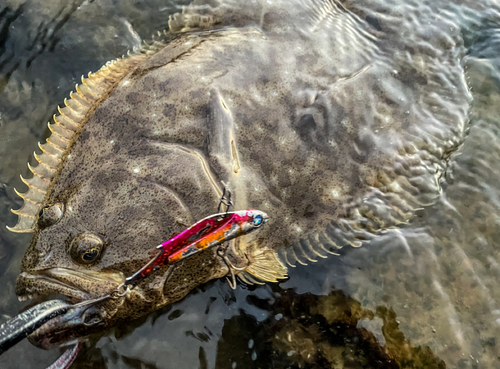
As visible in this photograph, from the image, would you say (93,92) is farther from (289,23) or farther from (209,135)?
(289,23)

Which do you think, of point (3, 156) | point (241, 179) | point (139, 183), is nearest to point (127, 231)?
point (139, 183)

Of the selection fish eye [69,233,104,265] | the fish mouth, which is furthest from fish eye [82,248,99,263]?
the fish mouth

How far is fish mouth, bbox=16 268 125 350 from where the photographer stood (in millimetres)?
2752

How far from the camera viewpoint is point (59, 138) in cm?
338

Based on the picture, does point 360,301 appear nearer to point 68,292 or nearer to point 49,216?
point 68,292

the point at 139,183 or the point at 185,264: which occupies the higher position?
the point at 139,183

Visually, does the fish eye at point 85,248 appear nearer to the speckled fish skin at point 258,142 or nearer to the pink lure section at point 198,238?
the speckled fish skin at point 258,142

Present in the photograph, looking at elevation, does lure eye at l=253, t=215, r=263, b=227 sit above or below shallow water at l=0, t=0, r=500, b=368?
above

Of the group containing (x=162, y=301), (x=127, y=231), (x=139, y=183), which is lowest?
(x=162, y=301)

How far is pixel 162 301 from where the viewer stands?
320 centimetres

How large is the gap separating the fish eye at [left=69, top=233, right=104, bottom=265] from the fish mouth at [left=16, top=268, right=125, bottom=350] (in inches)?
4.2

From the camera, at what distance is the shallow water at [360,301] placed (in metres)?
3.47

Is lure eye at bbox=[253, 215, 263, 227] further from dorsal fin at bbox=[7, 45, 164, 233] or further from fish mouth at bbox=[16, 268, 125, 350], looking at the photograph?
dorsal fin at bbox=[7, 45, 164, 233]

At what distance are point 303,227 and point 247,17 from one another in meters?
2.30
